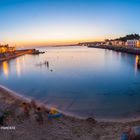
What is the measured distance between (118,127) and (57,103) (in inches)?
260

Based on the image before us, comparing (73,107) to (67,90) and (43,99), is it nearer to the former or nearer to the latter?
(43,99)

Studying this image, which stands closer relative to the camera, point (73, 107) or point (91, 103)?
point (73, 107)

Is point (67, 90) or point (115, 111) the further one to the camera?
point (67, 90)

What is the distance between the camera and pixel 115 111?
1198cm

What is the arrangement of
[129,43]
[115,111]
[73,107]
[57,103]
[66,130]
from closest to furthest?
[66,130] → [115,111] → [73,107] → [57,103] → [129,43]

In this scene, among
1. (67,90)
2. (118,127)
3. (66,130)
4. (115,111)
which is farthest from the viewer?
(67,90)

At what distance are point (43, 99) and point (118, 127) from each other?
8536 mm

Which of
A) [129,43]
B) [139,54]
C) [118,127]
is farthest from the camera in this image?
[129,43]

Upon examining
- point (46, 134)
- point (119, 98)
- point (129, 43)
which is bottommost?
point (119, 98)

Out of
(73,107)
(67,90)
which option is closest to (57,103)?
(73,107)

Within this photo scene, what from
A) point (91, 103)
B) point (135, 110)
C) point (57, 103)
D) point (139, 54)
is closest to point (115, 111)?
point (135, 110)

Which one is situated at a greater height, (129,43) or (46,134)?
(129,43)

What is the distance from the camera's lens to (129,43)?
115125 mm

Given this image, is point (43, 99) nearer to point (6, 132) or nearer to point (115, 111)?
point (115, 111)
